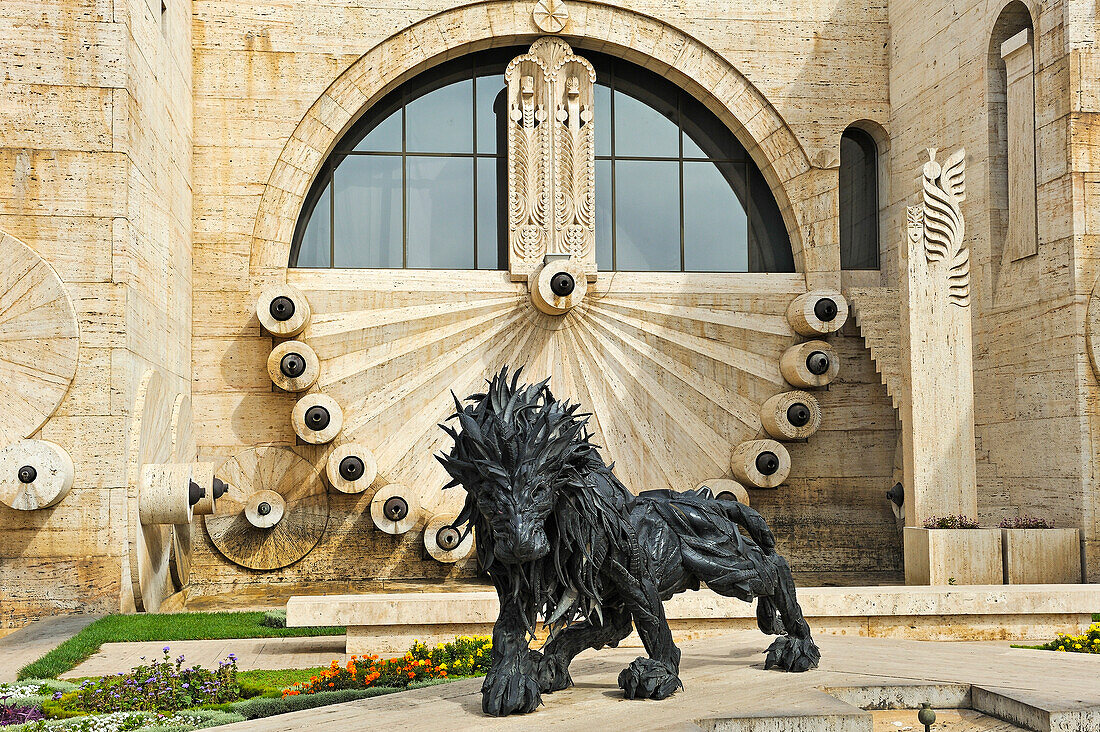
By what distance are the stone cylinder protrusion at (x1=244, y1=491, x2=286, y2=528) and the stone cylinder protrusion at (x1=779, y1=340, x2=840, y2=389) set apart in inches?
247

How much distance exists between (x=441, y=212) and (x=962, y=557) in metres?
7.35

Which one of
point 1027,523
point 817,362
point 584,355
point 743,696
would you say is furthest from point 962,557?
point 743,696

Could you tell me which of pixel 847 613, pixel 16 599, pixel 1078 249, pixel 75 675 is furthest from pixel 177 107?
pixel 1078 249

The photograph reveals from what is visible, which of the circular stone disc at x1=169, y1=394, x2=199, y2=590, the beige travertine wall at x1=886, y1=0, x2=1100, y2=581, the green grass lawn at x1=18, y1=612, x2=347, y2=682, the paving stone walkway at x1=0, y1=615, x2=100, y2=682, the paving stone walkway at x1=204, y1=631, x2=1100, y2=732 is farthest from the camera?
the circular stone disc at x1=169, y1=394, x2=199, y2=590

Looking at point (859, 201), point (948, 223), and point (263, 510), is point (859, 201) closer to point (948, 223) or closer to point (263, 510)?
point (948, 223)

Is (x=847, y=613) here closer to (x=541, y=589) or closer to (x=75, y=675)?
(x=541, y=589)

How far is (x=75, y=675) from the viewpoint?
6.95 meters

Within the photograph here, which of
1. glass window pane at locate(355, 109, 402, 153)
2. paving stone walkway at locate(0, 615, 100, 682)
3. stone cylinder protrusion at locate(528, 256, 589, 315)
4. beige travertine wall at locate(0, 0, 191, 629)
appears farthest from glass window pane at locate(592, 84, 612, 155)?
paving stone walkway at locate(0, 615, 100, 682)

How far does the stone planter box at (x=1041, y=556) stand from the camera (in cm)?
1005

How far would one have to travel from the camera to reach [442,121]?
13.6 m

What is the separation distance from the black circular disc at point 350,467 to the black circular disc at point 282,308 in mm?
1725

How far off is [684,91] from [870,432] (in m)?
5.00

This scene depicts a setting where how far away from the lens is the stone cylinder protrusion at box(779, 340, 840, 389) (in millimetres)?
12859

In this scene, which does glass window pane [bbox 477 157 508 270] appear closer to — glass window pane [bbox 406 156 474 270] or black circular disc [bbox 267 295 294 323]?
glass window pane [bbox 406 156 474 270]
